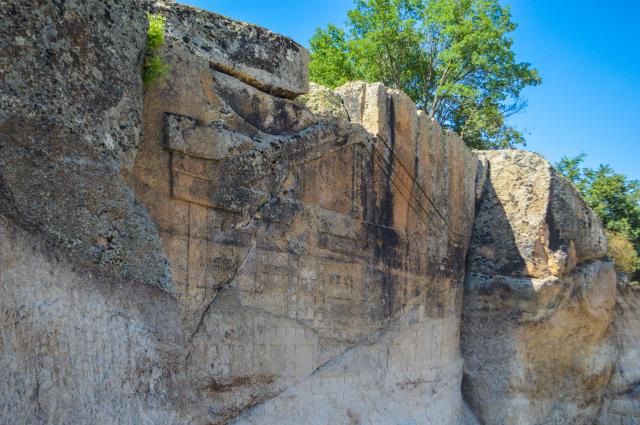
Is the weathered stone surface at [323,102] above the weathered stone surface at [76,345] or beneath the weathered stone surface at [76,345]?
above

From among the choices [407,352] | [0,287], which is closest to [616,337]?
[407,352]

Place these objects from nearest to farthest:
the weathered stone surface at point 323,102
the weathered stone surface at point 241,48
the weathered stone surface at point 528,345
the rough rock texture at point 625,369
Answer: the weathered stone surface at point 241,48 < the weathered stone surface at point 323,102 < the weathered stone surface at point 528,345 < the rough rock texture at point 625,369

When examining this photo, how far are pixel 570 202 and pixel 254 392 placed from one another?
5032mm

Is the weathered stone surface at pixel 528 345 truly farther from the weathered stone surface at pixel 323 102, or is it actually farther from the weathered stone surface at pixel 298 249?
the weathered stone surface at pixel 323 102

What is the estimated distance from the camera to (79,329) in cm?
316

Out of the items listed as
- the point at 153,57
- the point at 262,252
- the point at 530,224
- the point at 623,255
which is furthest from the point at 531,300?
the point at 153,57

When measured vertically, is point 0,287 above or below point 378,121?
below

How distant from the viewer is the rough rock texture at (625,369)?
954cm

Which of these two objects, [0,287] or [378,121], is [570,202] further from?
[0,287]

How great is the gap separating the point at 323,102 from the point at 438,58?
10.8m

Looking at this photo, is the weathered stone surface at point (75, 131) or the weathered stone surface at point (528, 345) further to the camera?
the weathered stone surface at point (528, 345)

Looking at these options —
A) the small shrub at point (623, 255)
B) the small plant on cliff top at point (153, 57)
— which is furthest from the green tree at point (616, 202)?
the small plant on cliff top at point (153, 57)

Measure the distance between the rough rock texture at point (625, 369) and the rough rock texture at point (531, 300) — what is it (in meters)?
0.87

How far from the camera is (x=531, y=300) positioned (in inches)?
321
